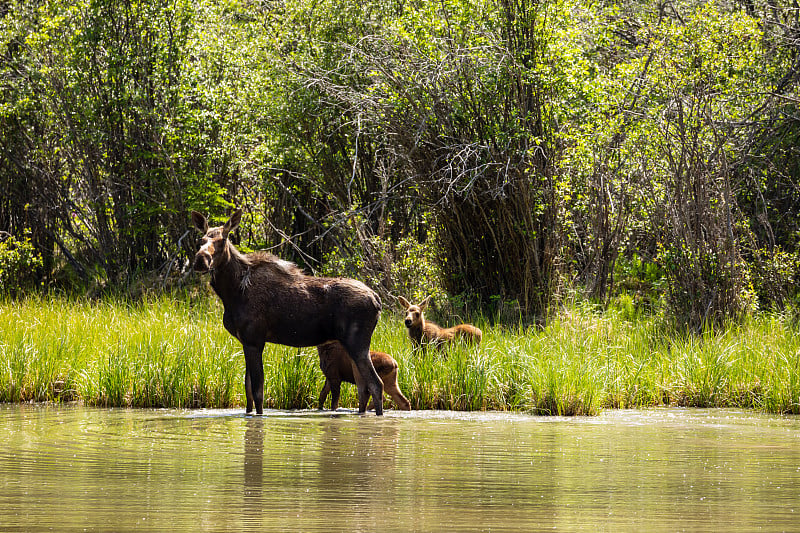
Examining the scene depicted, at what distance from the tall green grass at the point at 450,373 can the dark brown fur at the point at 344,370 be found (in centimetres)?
33

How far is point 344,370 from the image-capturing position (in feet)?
38.9

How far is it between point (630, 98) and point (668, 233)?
10.00ft

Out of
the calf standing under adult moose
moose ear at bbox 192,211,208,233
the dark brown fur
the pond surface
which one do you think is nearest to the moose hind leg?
the calf standing under adult moose

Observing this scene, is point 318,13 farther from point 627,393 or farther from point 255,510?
point 255,510

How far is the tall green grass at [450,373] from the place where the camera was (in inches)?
464

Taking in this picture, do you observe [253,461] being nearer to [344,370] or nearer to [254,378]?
[254,378]

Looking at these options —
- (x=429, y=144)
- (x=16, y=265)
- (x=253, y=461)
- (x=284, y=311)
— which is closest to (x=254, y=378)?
(x=284, y=311)

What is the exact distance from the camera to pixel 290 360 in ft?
40.6

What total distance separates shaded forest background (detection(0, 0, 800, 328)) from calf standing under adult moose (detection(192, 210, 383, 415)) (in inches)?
160

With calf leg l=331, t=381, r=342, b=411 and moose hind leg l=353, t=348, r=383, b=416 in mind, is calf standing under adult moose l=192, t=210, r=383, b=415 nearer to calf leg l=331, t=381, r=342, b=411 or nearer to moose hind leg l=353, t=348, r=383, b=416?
moose hind leg l=353, t=348, r=383, b=416

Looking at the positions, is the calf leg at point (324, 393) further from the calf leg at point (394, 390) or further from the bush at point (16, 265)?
the bush at point (16, 265)

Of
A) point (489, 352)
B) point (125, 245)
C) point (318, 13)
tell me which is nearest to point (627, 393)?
point (489, 352)

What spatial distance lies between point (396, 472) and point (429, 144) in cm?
1038

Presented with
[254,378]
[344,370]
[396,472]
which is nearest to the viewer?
[396,472]
